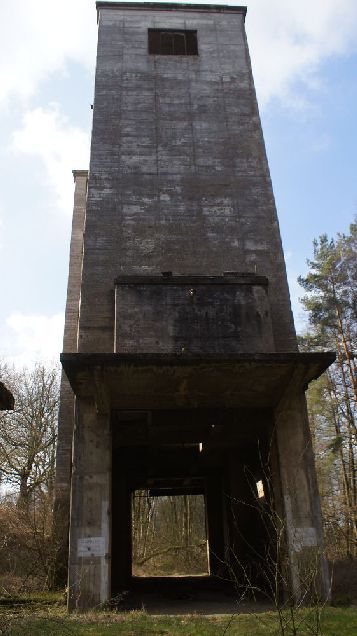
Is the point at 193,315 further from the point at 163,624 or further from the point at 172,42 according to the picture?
the point at 172,42

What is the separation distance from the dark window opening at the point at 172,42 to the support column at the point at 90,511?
11.9 metres

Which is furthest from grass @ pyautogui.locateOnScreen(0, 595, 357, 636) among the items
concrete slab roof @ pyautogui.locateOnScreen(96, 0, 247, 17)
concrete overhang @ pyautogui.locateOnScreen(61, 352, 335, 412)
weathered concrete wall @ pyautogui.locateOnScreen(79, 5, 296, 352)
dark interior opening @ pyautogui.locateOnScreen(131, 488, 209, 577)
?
concrete slab roof @ pyautogui.locateOnScreen(96, 0, 247, 17)

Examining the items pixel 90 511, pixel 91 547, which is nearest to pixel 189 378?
pixel 90 511

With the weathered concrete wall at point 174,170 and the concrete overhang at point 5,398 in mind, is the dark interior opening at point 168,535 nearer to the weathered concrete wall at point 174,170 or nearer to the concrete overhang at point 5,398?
the weathered concrete wall at point 174,170

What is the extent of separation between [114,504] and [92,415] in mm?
6084

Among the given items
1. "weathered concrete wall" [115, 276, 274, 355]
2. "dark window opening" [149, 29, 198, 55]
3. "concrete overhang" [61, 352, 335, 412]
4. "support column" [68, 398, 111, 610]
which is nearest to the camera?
"support column" [68, 398, 111, 610]

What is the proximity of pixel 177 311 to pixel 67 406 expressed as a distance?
204 inches

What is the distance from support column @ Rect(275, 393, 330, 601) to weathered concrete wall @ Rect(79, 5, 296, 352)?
6.12 ft

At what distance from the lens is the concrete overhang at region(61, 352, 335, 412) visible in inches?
391

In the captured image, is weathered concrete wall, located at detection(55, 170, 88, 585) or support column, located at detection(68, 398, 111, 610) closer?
support column, located at detection(68, 398, 111, 610)

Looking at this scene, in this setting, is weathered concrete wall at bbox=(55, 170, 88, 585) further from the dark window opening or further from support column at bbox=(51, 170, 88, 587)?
the dark window opening

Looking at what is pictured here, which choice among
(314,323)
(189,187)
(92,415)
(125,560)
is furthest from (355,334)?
(92,415)

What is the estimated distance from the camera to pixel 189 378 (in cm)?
1070

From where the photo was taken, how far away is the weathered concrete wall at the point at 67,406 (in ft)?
42.1
